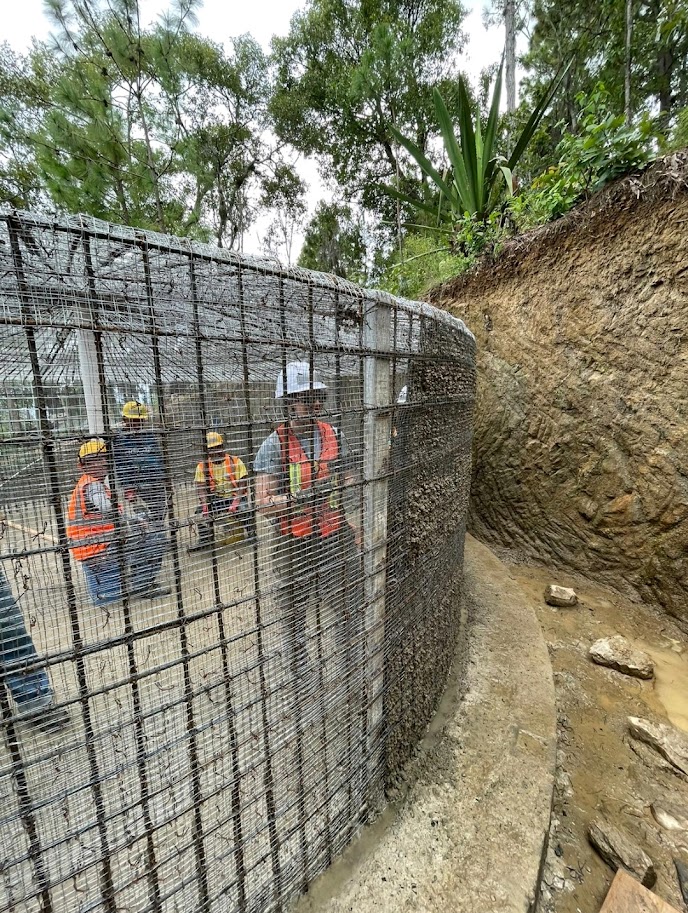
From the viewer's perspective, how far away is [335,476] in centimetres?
114

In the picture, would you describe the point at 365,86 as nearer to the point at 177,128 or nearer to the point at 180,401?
the point at 177,128

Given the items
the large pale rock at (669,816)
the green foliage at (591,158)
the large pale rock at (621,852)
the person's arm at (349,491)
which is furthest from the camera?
the green foliage at (591,158)

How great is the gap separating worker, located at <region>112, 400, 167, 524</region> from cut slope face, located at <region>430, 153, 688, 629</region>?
11.7 feet

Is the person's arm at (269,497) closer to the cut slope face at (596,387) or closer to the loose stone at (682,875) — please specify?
the loose stone at (682,875)

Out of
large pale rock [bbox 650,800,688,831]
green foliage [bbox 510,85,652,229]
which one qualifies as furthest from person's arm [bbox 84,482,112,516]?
green foliage [bbox 510,85,652,229]

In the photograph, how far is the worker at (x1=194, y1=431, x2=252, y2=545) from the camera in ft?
2.71

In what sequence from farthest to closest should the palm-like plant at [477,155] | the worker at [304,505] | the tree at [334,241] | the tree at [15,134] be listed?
the tree at [334,241]
the tree at [15,134]
the palm-like plant at [477,155]
the worker at [304,505]

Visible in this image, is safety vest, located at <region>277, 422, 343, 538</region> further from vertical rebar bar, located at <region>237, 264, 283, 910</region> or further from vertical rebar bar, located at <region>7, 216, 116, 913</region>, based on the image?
vertical rebar bar, located at <region>7, 216, 116, 913</region>

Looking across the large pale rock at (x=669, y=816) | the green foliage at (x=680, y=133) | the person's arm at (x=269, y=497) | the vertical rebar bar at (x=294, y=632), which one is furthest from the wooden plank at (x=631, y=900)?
the green foliage at (x=680, y=133)

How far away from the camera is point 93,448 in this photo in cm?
71

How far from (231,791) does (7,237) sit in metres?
1.28

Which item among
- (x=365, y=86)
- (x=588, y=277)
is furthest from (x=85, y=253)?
(x=365, y=86)

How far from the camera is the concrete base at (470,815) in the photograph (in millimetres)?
1157

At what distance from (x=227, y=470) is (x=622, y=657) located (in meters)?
2.98
